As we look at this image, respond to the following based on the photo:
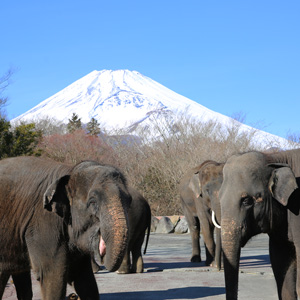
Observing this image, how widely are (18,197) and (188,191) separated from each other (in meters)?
10.9

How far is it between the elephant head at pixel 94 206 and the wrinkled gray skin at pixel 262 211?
1.16 metres

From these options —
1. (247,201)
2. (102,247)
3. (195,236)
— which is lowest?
(195,236)

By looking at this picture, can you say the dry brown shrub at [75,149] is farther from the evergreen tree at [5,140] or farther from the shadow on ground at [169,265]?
the shadow on ground at [169,265]

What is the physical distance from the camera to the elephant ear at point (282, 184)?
7020 millimetres

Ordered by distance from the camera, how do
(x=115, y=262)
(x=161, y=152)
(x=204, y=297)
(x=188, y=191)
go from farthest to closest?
(x=161, y=152) < (x=188, y=191) < (x=204, y=297) < (x=115, y=262)

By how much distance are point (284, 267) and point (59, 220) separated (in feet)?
8.43

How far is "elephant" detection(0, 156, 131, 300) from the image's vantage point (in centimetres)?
645

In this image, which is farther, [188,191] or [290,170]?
[188,191]

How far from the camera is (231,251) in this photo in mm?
6848

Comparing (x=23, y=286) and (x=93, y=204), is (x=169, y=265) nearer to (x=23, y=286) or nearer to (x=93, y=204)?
(x=23, y=286)

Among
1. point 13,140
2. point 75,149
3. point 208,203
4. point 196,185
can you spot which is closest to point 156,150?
point 75,149

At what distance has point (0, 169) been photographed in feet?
24.4

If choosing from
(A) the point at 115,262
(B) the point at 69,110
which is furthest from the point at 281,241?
(B) the point at 69,110

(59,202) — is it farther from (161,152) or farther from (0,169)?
(161,152)
